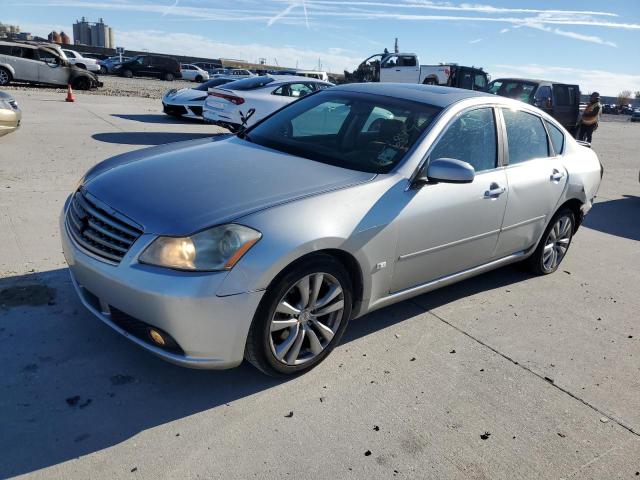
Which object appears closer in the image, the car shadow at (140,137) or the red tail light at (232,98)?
the car shadow at (140,137)

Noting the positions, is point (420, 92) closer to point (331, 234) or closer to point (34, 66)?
point (331, 234)

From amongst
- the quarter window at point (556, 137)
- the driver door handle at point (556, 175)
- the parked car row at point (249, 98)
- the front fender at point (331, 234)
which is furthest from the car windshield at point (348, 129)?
the parked car row at point (249, 98)

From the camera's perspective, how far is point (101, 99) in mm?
17719

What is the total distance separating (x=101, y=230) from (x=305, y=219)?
110cm

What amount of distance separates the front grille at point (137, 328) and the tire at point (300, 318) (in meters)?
0.39

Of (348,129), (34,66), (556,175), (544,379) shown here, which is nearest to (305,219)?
(348,129)

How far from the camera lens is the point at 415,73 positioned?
24.7m

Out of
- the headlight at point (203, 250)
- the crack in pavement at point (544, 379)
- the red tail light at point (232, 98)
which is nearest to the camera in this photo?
the headlight at point (203, 250)

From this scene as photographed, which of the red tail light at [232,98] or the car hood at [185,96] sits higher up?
the red tail light at [232,98]

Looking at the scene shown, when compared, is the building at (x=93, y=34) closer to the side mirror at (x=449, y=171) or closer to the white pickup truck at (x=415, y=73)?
the white pickup truck at (x=415, y=73)

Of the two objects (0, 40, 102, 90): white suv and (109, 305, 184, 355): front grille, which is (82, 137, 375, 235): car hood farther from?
(0, 40, 102, 90): white suv

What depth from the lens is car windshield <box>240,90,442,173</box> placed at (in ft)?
11.9

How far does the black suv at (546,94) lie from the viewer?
15.4m

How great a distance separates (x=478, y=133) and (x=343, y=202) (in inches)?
60.7
